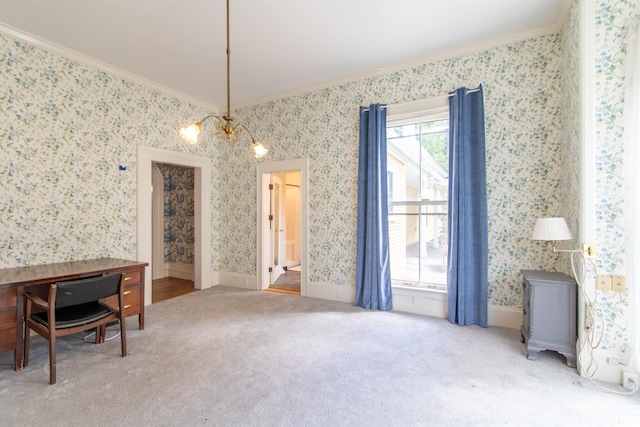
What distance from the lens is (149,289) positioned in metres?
4.23

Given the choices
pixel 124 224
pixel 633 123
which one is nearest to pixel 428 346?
pixel 633 123

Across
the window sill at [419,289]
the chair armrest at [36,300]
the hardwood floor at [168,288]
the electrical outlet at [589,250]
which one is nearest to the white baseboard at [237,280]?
the hardwood floor at [168,288]

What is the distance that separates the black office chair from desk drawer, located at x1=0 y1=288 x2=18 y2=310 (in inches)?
2.8

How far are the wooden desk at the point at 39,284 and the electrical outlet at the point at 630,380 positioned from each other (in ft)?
13.6

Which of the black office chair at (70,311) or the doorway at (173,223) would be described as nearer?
the black office chair at (70,311)

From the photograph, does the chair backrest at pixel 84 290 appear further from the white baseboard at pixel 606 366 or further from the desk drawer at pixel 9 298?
the white baseboard at pixel 606 366

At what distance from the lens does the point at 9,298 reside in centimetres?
241

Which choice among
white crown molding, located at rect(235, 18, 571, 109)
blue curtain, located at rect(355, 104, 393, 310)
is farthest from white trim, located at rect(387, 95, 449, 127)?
white crown molding, located at rect(235, 18, 571, 109)

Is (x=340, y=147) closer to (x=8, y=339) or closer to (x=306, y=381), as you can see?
(x=306, y=381)

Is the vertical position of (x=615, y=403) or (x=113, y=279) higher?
(x=113, y=279)

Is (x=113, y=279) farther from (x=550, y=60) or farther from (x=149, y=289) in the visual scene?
(x=550, y=60)

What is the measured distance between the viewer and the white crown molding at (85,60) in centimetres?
301

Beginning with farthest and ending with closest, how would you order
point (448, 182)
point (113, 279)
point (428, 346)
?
point (448, 182) → point (428, 346) → point (113, 279)

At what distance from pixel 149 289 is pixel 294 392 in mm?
3166
